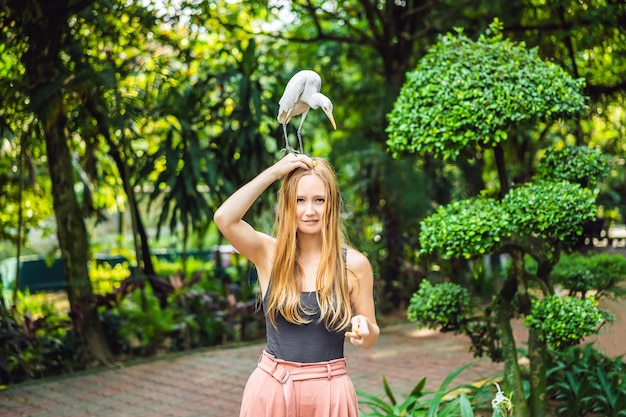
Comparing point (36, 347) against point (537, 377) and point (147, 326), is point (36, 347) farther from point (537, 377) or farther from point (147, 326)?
point (537, 377)

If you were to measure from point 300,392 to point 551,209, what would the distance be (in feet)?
6.48

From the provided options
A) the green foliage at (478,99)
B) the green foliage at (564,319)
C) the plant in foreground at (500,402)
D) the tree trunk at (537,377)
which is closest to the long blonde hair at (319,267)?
the plant in foreground at (500,402)

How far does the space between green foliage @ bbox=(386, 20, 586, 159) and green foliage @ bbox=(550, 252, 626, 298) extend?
48.3 inches

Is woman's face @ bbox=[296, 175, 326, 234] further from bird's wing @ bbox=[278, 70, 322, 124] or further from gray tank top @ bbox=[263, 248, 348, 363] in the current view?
bird's wing @ bbox=[278, 70, 322, 124]

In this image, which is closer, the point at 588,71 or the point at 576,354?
the point at 576,354

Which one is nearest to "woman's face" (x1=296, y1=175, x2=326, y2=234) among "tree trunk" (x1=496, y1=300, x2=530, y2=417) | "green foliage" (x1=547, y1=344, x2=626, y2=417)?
Result: "tree trunk" (x1=496, y1=300, x2=530, y2=417)

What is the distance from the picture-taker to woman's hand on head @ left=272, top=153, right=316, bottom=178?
102 inches

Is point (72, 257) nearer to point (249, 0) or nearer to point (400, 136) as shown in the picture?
point (249, 0)

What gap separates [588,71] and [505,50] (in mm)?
4552

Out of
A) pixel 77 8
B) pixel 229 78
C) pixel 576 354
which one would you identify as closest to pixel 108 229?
pixel 229 78

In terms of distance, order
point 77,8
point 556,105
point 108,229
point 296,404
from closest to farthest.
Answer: point 296,404
point 556,105
point 77,8
point 108,229

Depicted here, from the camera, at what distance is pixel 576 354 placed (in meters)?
5.04

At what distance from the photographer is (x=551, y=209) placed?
3.78m

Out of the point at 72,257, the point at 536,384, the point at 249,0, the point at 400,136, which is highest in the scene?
the point at 249,0
